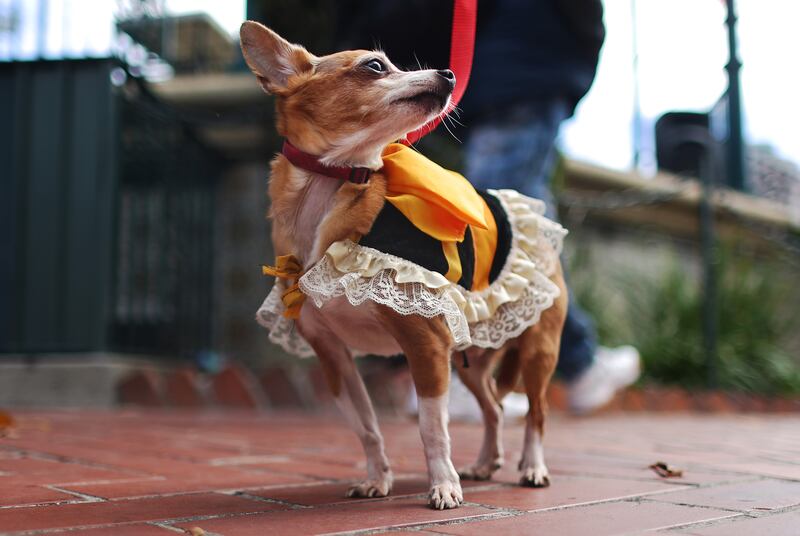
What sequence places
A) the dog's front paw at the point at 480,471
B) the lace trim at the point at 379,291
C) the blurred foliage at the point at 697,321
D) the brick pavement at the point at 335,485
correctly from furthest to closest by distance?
1. the blurred foliage at the point at 697,321
2. the dog's front paw at the point at 480,471
3. the lace trim at the point at 379,291
4. the brick pavement at the point at 335,485

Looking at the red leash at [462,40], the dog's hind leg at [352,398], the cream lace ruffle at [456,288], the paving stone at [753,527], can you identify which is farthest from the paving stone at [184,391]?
the paving stone at [753,527]

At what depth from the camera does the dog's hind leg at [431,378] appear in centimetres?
182

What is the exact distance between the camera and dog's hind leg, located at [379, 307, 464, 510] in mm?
1818

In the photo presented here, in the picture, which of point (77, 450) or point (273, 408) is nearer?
point (77, 450)

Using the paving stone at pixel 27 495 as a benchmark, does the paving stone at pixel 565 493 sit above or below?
below

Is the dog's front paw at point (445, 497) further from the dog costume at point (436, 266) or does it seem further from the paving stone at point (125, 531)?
the paving stone at point (125, 531)

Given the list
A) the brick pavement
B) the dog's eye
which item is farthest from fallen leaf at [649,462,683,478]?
the dog's eye

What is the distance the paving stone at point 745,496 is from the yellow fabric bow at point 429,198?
0.79m

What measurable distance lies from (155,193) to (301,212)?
4269mm

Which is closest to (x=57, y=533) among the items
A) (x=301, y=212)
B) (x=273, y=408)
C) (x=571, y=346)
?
(x=301, y=212)

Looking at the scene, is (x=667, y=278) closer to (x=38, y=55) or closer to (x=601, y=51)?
(x=601, y=51)

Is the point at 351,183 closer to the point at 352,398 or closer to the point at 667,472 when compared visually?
the point at 352,398

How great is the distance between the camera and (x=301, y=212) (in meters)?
1.93

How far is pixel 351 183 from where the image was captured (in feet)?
6.18
